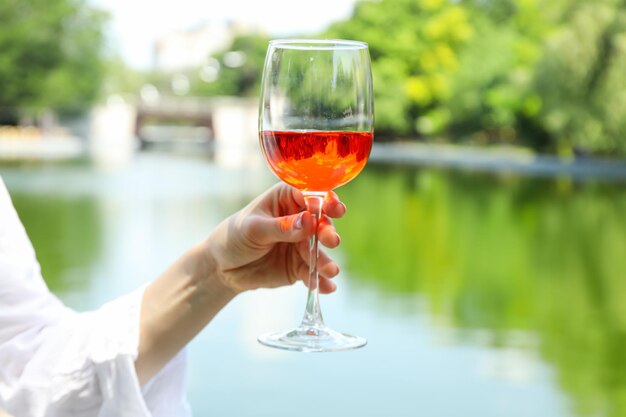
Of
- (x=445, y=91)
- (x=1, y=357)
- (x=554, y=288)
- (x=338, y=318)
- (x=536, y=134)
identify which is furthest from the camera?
(x=445, y=91)

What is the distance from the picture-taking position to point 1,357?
156cm

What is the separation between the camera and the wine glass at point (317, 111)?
1.29 meters

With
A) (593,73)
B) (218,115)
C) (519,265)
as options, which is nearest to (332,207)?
(519,265)

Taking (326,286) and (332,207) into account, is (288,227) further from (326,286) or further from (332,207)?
(326,286)

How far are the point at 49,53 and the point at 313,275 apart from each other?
5627 centimetres

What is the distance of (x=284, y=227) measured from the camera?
4.36 ft

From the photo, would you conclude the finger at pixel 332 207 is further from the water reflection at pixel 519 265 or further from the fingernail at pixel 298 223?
the water reflection at pixel 519 265

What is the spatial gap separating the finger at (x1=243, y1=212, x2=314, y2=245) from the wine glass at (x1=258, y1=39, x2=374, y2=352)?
0.05 meters

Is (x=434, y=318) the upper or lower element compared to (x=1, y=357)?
lower

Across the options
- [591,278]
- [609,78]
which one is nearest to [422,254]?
[591,278]

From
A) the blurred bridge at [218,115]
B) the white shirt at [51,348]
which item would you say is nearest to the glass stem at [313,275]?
the white shirt at [51,348]

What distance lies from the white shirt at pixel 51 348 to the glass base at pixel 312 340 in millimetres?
264

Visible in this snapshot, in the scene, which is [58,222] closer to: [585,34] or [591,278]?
[591,278]

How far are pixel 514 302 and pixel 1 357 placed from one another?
31.1 ft
